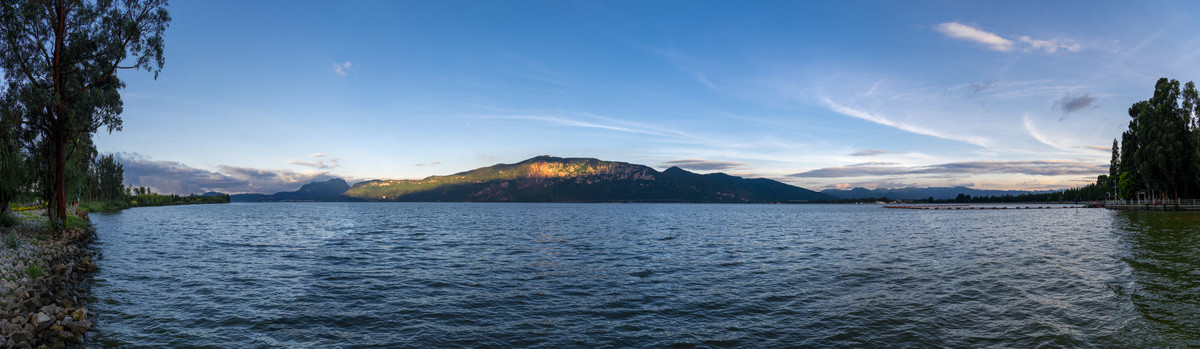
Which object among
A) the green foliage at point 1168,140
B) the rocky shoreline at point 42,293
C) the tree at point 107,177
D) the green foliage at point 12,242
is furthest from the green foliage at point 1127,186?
the tree at point 107,177

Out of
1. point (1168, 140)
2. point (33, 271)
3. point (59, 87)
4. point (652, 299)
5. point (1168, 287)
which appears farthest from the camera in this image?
point (1168, 140)

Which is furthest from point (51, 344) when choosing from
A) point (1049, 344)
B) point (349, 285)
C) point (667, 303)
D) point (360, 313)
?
point (1049, 344)

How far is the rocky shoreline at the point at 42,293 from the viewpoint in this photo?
14102 mm

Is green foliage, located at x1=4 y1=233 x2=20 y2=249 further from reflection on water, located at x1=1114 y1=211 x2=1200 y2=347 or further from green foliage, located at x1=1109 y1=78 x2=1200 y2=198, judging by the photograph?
green foliage, located at x1=1109 y1=78 x2=1200 y2=198

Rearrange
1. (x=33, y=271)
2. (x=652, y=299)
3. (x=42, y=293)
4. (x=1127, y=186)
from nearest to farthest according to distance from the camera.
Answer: (x=42, y=293)
(x=652, y=299)
(x=33, y=271)
(x=1127, y=186)

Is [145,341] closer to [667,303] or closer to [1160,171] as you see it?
[667,303]

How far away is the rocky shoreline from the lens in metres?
14.1

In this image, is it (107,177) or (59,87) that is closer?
(59,87)

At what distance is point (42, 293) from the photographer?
66.3 ft

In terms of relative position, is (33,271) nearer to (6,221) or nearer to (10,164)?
(10,164)

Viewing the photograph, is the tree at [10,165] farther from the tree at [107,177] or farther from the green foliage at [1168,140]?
the green foliage at [1168,140]

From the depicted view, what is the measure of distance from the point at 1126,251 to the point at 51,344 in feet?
197

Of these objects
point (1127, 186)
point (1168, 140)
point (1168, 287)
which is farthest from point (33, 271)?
point (1127, 186)

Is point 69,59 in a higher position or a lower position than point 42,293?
higher
